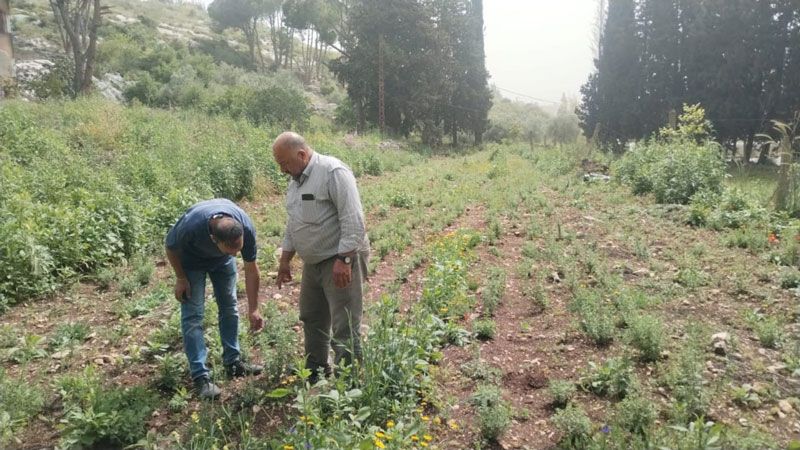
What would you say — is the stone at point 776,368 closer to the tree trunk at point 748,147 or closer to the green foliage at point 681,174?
the green foliage at point 681,174

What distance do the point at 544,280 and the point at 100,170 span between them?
713cm

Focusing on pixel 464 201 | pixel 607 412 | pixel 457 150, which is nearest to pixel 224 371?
pixel 607 412

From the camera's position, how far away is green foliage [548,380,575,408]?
3497 mm

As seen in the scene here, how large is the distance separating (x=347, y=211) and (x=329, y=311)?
929mm

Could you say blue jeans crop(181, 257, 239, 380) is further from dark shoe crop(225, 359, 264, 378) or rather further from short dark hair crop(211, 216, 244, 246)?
short dark hair crop(211, 216, 244, 246)

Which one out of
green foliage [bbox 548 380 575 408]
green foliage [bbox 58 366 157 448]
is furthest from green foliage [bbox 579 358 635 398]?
green foliage [bbox 58 366 157 448]

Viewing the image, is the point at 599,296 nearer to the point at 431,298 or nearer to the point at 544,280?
the point at 544,280

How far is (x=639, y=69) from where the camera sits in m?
26.4

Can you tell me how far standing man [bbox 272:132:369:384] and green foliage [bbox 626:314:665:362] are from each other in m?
2.24

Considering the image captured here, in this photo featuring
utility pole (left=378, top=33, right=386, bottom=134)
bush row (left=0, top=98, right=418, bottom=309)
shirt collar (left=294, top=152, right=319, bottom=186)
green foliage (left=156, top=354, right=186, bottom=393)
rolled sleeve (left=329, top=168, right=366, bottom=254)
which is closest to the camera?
rolled sleeve (left=329, top=168, right=366, bottom=254)

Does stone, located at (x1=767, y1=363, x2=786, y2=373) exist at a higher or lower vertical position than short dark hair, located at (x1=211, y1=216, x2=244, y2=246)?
lower

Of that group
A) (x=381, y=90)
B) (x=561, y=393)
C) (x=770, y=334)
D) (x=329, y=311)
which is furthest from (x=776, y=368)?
(x=381, y=90)

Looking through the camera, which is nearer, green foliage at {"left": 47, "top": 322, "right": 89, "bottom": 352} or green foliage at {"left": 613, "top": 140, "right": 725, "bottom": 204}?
green foliage at {"left": 47, "top": 322, "right": 89, "bottom": 352}

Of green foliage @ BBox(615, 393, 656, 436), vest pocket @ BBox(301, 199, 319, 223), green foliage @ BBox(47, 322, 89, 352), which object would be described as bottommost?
green foliage @ BBox(47, 322, 89, 352)
